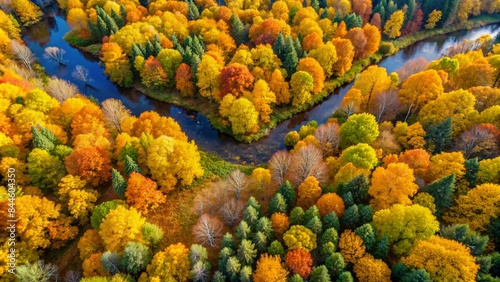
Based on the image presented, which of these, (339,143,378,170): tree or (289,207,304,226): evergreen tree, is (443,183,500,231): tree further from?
(289,207,304,226): evergreen tree

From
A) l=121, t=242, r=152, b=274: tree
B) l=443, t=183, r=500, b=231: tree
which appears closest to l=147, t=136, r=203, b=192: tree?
l=121, t=242, r=152, b=274: tree

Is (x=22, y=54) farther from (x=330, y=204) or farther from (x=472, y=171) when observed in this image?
(x=472, y=171)

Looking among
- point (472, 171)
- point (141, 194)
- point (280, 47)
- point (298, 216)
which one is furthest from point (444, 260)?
point (280, 47)

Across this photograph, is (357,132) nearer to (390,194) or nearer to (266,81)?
(390,194)

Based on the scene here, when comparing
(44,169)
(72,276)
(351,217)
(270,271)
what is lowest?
(72,276)

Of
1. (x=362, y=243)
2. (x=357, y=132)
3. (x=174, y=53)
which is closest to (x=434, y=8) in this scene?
(x=357, y=132)

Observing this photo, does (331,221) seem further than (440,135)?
No

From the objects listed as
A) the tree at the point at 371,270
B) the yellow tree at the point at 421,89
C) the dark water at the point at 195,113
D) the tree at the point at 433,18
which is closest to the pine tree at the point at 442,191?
the tree at the point at 371,270
